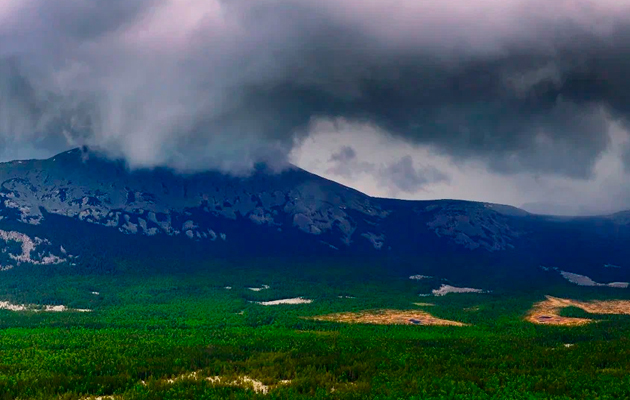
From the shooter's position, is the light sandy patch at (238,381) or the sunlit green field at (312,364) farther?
the light sandy patch at (238,381)

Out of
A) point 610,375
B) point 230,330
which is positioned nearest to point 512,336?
point 610,375

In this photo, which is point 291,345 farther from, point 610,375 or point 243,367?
point 610,375

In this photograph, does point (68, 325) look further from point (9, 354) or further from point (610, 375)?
point (610, 375)

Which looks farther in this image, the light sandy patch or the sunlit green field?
the light sandy patch

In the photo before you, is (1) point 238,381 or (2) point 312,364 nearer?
(1) point 238,381

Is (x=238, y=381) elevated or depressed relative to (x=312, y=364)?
depressed

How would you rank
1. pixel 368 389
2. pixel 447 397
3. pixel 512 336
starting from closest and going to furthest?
pixel 447 397
pixel 368 389
pixel 512 336

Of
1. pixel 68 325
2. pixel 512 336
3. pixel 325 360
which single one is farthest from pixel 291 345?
pixel 68 325

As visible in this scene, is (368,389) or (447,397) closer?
(447,397)

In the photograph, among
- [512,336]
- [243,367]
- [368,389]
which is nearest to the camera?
[368,389]
